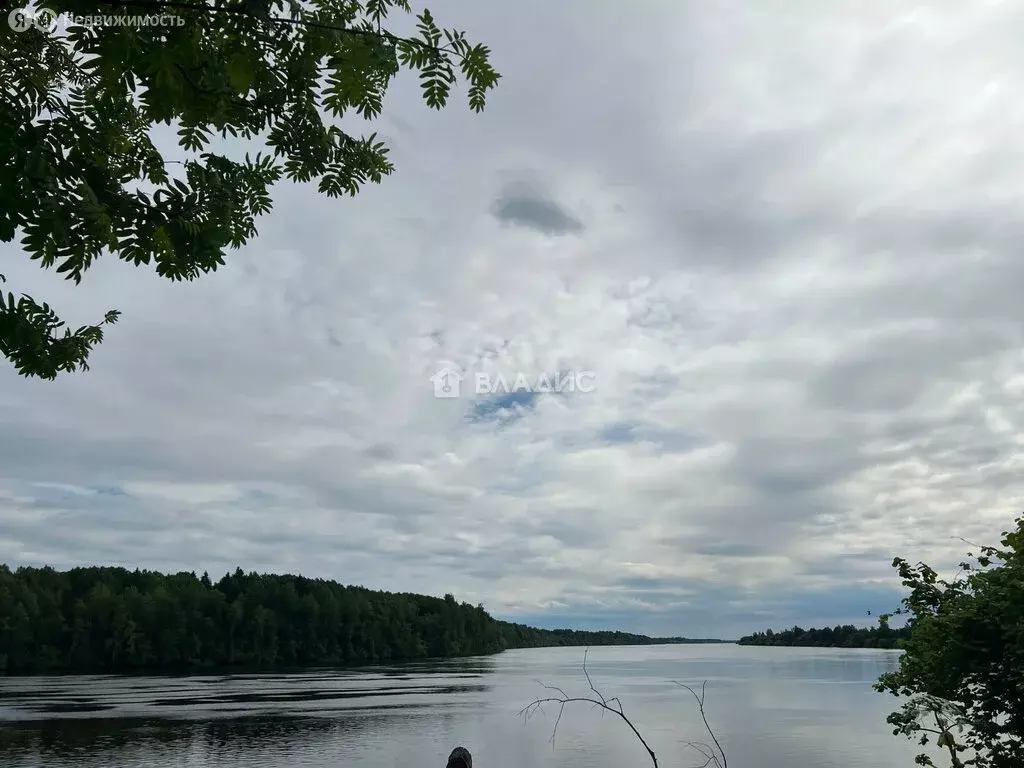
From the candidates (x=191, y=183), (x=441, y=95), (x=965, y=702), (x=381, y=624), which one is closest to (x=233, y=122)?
(x=191, y=183)

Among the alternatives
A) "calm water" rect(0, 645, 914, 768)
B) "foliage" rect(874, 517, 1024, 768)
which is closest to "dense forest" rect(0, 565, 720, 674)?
"calm water" rect(0, 645, 914, 768)

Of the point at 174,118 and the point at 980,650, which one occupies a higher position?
the point at 174,118

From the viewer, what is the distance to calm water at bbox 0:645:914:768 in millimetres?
31953

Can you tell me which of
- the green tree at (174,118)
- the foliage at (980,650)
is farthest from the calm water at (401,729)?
the green tree at (174,118)

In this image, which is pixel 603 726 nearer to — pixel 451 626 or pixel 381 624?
pixel 381 624

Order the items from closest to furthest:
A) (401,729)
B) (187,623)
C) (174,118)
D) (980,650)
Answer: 1. (174,118)
2. (980,650)
3. (401,729)
4. (187,623)

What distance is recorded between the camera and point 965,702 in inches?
396

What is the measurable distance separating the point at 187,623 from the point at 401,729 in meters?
92.6

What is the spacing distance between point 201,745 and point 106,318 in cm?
3495

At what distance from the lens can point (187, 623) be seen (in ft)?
395

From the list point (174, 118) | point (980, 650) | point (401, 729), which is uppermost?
point (174, 118)

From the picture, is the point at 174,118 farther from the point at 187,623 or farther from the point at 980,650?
the point at 187,623

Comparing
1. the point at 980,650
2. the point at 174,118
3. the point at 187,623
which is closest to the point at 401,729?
the point at 980,650

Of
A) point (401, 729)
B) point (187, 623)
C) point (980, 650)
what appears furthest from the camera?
point (187, 623)
